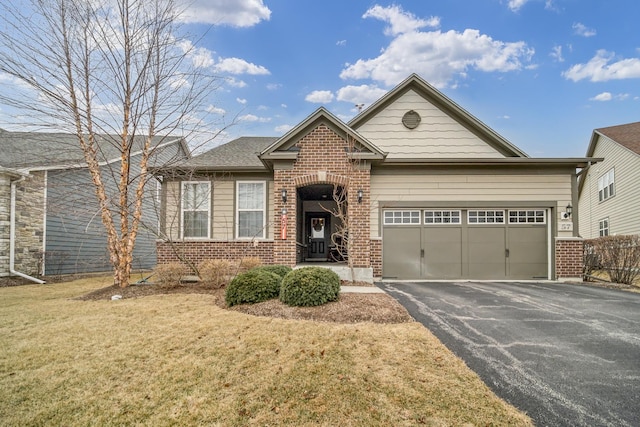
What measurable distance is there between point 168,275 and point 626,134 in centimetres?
2451

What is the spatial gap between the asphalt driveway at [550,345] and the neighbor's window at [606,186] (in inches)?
540

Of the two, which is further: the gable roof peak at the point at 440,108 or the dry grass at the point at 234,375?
the gable roof peak at the point at 440,108

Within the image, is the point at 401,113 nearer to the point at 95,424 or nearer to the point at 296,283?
the point at 296,283

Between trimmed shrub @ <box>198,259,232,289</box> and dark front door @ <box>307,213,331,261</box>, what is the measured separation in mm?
6070

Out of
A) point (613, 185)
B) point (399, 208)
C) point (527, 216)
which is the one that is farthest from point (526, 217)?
point (613, 185)

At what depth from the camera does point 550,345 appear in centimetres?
431

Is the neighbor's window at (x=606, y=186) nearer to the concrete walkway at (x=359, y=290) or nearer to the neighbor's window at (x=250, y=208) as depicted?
the concrete walkway at (x=359, y=290)

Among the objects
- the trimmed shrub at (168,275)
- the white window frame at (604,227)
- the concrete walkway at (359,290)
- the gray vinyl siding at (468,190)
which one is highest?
the gray vinyl siding at (468,190)

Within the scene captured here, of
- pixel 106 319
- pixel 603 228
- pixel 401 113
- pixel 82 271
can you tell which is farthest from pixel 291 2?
pixel 603 228

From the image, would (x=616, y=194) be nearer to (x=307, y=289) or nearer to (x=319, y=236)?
(x=319, y=236)

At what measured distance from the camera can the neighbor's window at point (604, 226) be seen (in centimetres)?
1833

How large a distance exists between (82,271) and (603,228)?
28.1 meters

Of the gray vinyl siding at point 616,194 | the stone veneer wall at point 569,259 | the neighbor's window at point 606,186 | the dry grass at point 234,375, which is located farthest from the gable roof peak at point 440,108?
the neighbor's window at point 606,186

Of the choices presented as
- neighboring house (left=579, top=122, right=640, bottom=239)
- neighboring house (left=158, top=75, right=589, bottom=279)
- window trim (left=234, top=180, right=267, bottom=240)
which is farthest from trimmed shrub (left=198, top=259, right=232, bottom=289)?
neighboring house (left=579, top=122, right=640, bottom=239)
